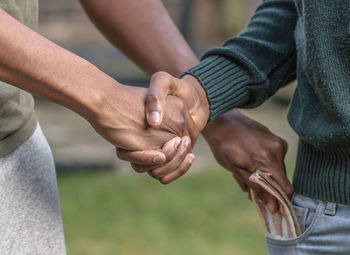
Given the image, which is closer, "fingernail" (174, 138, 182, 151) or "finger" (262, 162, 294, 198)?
"fingernail" (174, 138, 182, 151)

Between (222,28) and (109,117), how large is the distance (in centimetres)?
789

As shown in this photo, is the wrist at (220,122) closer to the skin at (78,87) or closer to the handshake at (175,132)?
the handshake at (175,132)

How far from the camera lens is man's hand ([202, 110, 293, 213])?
196 centimetres

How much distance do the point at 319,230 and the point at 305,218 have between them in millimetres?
55

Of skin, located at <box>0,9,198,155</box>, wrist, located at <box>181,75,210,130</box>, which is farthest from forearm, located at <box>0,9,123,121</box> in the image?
wrist, located at <box>181,75,210,130</box>

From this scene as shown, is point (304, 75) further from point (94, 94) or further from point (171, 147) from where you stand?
point (94, 94)

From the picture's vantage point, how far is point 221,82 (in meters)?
1.99

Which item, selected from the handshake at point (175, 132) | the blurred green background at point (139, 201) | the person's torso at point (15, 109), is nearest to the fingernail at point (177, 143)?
the handshake at point (175, 132)

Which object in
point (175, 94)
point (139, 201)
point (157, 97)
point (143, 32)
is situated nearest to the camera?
point (157, 97)

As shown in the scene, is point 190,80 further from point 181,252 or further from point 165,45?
point 181,252

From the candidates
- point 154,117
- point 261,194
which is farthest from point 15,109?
point 261,194

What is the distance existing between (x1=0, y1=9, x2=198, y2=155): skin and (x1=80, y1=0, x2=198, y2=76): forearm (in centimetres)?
33

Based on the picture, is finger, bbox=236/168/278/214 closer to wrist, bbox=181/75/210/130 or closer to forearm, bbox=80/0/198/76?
wrist, bbox=181/75/210/130

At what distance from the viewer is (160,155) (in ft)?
5.77
